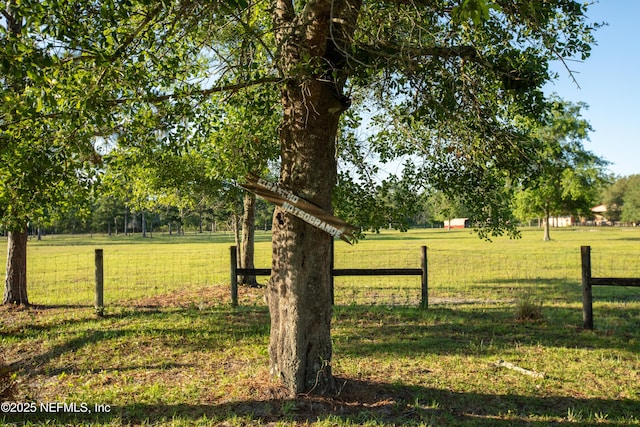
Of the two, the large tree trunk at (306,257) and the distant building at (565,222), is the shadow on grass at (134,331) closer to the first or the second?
the large tree trunk at (306,257)

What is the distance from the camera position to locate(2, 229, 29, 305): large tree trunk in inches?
486

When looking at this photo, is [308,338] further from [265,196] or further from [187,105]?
[187,105]

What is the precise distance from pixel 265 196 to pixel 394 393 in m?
2.86

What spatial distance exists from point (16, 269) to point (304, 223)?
33.4ft

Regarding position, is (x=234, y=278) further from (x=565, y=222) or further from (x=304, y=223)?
(x=565, y=222)

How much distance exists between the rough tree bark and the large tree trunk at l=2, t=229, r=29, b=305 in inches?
379

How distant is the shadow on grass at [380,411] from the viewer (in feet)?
17.0

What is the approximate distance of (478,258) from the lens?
2942cm

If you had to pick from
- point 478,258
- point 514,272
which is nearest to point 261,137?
point 514,272

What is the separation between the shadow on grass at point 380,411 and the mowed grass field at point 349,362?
0.02 metres

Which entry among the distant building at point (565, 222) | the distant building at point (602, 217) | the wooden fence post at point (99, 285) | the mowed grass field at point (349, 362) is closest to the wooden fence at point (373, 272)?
the mowed grass field at point (349, 362)

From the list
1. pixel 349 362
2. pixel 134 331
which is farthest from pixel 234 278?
pixel 349 362

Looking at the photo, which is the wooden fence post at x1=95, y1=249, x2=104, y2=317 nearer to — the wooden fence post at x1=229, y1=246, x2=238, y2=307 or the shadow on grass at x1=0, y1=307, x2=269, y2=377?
the shadow on grass at x1=0, y1=307, x2=269, y2=377

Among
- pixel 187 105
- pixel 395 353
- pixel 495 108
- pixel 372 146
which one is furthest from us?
pixel 372 146
